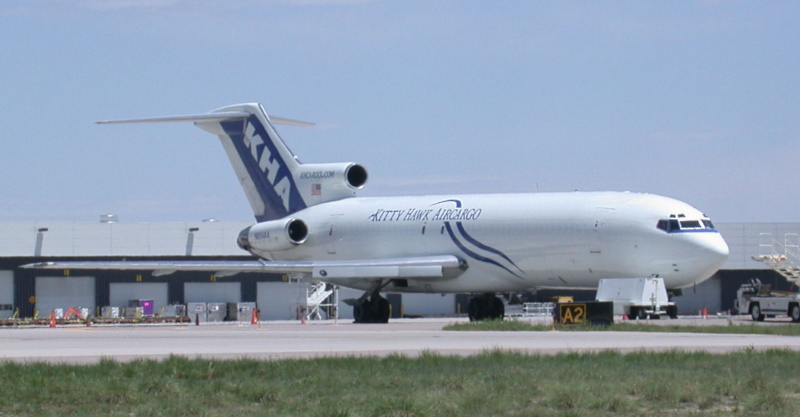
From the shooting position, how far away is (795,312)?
44.6 m

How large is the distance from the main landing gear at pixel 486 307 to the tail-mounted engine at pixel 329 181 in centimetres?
641

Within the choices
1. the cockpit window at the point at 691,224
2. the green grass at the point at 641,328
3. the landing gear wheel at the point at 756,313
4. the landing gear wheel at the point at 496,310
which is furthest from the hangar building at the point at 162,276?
the green grass at the point at 641,328

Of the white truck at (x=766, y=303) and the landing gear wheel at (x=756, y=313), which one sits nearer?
the white truck at (x=766, y=303)

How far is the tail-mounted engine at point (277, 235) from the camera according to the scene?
4353 cm

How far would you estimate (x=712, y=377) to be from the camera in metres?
15.9

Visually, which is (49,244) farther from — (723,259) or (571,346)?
(571,346)

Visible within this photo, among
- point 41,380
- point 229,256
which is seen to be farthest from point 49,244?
point 41,380

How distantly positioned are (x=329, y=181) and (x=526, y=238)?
9.68 m

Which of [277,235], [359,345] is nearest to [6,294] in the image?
[277,235]

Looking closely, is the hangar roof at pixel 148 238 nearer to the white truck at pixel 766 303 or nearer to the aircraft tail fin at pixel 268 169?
the white truck at pixel 766 303

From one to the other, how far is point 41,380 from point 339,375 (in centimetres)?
371

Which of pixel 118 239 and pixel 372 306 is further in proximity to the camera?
pixel 118 239

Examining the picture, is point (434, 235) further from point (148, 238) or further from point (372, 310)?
point (148, 238)

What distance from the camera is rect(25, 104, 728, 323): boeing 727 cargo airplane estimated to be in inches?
1427
